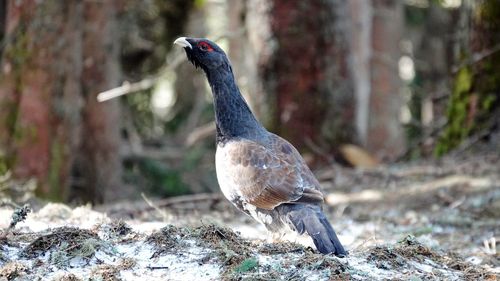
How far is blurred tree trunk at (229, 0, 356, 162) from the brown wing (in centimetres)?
534

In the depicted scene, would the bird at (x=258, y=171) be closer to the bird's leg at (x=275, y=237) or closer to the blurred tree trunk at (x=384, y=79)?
the bird's leg at (x=275, y=237)

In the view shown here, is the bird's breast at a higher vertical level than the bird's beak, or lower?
lower

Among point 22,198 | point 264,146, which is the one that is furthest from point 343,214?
point 22,198

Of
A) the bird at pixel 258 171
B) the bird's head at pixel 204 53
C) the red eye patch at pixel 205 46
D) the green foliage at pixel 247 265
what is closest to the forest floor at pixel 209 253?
the green foliage at pixel 247 265

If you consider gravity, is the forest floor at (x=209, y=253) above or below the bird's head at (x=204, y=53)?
below

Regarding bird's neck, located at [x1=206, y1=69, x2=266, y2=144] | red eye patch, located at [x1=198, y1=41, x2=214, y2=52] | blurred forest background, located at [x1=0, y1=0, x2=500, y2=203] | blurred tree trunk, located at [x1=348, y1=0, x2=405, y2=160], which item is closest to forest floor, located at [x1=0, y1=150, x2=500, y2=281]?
bird's neck, located at [x1=206, y1=69, x2=266, y2=144]

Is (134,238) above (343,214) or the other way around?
above

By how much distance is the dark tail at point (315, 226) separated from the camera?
18.1 ft

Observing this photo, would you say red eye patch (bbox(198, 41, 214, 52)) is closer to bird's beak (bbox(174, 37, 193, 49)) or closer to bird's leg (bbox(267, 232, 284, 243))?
bird's beak (bbox(174, 37, 193, 49))

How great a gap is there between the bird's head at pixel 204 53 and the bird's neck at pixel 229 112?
58 millimetres

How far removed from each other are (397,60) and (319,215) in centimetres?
1402

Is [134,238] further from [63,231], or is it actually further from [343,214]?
[343,214]

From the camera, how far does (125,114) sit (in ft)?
56.3

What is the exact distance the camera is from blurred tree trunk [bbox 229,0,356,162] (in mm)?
11938
